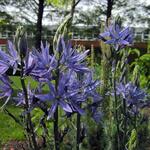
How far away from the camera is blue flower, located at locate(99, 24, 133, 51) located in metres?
3.33

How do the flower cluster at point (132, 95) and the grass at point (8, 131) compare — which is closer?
the flower cluster at point (132, 95)

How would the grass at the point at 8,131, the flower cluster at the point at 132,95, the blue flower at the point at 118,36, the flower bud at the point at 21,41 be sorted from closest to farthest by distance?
the flower bud at the point at 21,41 → the blue flower at the point at 118,36 → the flower cluster at the point at 132,95 → the grass at the point at 8,131

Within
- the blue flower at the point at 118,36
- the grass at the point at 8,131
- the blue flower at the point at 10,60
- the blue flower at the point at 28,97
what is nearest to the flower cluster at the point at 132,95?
the blue flower at the point at 118,36

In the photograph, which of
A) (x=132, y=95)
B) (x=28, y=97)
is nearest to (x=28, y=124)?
(x=28, y=97)

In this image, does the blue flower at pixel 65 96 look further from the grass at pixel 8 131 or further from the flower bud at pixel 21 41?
the grass at pixel 8 131

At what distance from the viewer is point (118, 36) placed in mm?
3379

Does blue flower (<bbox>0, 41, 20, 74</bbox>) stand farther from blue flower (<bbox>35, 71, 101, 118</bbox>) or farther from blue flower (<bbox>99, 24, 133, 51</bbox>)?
blue flower (<bbox>99, 24, 133, 51</bbox>)

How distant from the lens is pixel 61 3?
58.5ft

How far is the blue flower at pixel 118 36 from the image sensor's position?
333 cm

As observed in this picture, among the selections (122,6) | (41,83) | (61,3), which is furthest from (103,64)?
(122,6)

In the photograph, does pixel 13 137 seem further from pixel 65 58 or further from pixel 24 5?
pixel 24 5

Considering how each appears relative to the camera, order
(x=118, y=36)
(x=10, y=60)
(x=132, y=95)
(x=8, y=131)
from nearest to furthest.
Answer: (x=10, y=60) → (x=118, y=36) → (x=132, y=95) → (x=8, y=131)

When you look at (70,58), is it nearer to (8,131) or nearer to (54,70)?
(54,70)

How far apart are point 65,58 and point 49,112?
0.25 metres
